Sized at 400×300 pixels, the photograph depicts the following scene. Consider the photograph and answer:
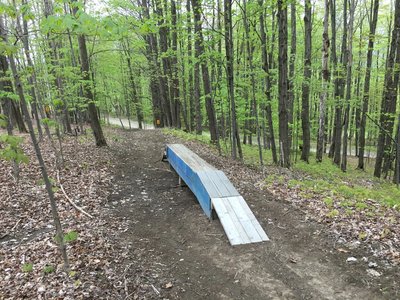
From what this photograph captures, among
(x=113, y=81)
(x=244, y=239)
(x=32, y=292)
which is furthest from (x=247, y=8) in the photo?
(x=113, y=81)

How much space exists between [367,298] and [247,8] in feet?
29.8

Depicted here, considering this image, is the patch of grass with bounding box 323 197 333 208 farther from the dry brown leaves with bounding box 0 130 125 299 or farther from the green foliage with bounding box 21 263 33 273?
the green foliage with bounding box 21 263 33 273

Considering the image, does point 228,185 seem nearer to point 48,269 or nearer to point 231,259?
point 231,259

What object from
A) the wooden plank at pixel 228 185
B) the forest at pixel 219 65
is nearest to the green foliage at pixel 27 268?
the forest at pixel 219 65

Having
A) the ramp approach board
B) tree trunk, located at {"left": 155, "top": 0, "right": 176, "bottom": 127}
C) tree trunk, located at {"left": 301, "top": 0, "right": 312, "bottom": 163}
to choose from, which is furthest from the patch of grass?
tree trunk, located at {"left": 155, "top": 0, "right": 176, "bottom": 127}

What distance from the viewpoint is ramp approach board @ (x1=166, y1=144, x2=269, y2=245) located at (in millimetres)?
5477

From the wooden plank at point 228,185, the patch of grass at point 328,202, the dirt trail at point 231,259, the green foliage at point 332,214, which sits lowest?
the dirt trail at point 231,259

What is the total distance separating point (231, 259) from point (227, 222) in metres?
0.93

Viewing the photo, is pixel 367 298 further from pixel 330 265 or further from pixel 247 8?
pixel 247 8

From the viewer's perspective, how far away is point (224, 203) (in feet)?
20.1

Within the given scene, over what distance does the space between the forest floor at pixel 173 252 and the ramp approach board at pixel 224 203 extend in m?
0.21

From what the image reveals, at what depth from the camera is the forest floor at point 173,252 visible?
4129 mm

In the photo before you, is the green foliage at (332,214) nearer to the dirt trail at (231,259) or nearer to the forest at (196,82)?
the forest at (196,82)

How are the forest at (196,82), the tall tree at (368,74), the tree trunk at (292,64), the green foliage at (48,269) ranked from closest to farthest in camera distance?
the forest at (196,82)
the green foliage at (48,269)
the tall tree at (368,74)
the tree trunk at (292,64)
